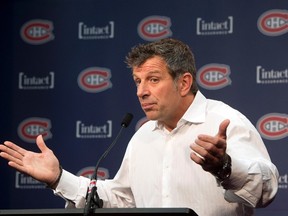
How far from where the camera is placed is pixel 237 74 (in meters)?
5.65

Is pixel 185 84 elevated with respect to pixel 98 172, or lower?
elevated

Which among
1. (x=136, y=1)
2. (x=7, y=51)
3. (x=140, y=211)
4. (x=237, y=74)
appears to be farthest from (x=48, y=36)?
(x=140, y=211)

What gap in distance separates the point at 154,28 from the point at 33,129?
1.29 meters

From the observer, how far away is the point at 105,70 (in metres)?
6.04

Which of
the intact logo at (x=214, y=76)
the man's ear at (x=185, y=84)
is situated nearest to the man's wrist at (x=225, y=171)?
the man's ear at (x=185, y=84)

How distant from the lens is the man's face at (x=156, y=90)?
3664 millimetres

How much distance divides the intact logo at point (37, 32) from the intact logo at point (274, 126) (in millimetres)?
1914

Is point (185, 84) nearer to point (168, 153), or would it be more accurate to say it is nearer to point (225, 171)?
point (168, 153)

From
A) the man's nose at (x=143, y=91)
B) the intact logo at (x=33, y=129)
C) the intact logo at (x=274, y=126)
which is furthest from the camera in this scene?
the intact logo at (x=33, y=129)

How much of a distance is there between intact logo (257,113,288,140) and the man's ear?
6.05ft

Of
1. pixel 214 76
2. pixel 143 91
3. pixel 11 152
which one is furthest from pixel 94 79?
pixel 11 152

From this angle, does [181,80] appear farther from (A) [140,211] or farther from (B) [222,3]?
(B) [222,3]

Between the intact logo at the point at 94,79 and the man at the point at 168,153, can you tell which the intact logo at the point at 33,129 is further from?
the man at the point at 168,153

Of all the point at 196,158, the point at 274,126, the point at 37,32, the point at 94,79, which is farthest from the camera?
the point at 37,32
